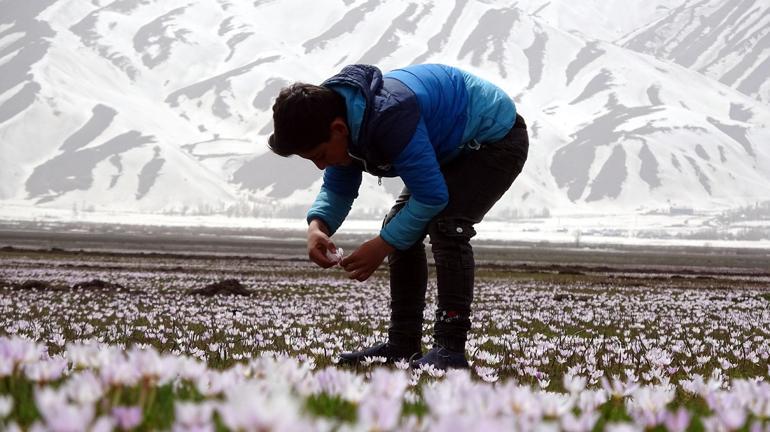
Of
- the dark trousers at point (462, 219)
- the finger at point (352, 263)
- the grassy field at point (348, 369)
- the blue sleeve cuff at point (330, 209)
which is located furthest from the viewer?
the blue sleeve cuff at point (330, 209)

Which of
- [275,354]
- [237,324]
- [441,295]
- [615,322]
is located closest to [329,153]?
[441,295]

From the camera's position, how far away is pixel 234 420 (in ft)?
7.82

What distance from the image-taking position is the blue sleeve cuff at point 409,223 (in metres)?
7.39

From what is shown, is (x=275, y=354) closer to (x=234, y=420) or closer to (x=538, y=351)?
(x=538, y=351)

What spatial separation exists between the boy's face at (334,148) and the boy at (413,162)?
1 centimetres

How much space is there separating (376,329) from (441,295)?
564 centimetres

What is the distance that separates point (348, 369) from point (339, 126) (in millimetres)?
2120

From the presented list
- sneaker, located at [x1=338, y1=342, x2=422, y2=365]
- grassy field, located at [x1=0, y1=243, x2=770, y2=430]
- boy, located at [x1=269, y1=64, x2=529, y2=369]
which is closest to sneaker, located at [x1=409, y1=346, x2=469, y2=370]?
boy, located at [x1=269, y1=64, x2=529, y2=369]

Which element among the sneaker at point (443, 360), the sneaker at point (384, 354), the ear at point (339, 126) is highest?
the ear at point (339, 126)

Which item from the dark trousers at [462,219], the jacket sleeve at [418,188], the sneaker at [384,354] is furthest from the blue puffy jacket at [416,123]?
the sneaker at [384,354]

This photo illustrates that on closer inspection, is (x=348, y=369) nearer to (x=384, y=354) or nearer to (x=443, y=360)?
(x=443, y=360)

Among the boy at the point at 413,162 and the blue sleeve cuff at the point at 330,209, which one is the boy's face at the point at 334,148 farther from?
the blue sleeve cuff at the point at 330,209

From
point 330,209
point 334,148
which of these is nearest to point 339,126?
point 334,148

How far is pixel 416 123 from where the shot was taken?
7.26m
